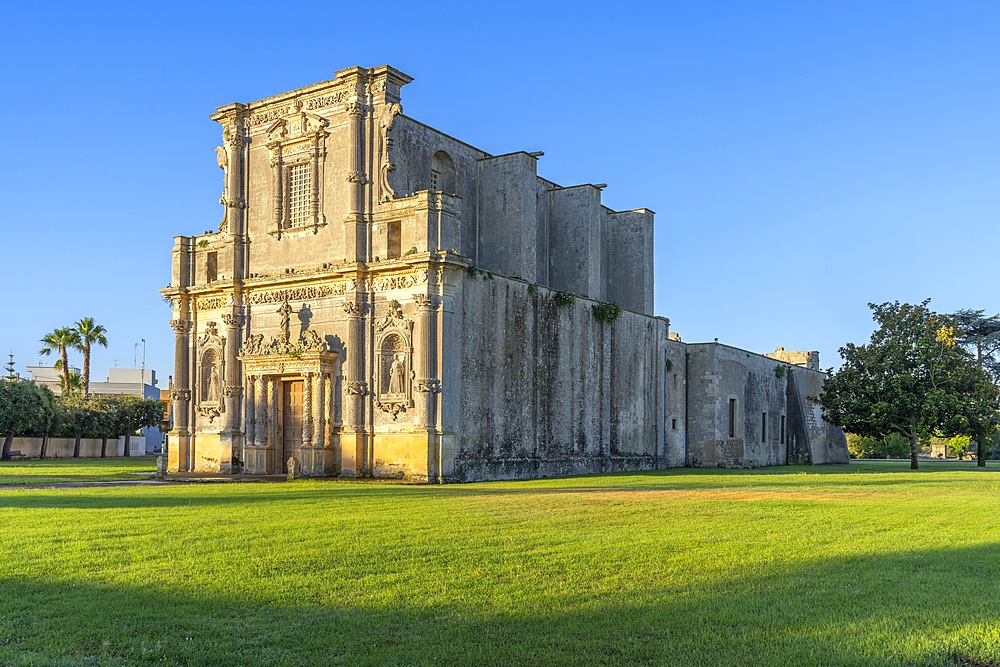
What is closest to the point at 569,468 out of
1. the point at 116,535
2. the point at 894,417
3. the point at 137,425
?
the point at 894,417

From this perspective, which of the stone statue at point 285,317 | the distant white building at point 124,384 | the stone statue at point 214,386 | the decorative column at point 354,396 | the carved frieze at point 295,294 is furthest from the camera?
the distant white building at point 124,384

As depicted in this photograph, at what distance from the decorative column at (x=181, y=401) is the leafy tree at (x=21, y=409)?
25547 millimetres

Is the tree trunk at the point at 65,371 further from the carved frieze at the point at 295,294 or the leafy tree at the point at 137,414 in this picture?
the carved frieze at the point at 295,294

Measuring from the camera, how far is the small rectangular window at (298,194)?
1228 inches

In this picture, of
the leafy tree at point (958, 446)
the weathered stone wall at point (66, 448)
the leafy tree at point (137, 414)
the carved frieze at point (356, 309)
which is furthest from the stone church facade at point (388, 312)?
the leafy tree at point (958, 446)

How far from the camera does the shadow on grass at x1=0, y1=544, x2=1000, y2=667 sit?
624cm

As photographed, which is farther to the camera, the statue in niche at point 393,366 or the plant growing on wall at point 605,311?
the plant growing on wall at point 605,311

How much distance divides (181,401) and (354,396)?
8.21m

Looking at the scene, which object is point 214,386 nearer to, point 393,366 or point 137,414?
point 393,366

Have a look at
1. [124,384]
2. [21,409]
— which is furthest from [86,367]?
[124,384]

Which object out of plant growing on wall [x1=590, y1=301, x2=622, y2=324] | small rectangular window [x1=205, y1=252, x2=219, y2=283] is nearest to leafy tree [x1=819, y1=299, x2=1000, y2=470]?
plant growing on wall [x1=590, y1=301, x2=622, y2=324]

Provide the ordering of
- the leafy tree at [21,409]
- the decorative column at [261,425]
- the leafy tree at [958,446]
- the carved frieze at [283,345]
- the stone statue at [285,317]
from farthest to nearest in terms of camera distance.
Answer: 1. the leafy tree at [958,446]
2. the leafy tree at [21,409]
3. the decorative column at [261,425]
4. the stone statue at [285,317]
5. the carved frieze at [283,345]

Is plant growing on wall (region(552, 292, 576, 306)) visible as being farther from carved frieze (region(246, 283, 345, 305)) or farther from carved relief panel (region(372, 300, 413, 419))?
carved frieze (region(246, 283, 345, 305))

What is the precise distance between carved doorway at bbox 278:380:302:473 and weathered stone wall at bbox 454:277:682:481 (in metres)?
6.03
